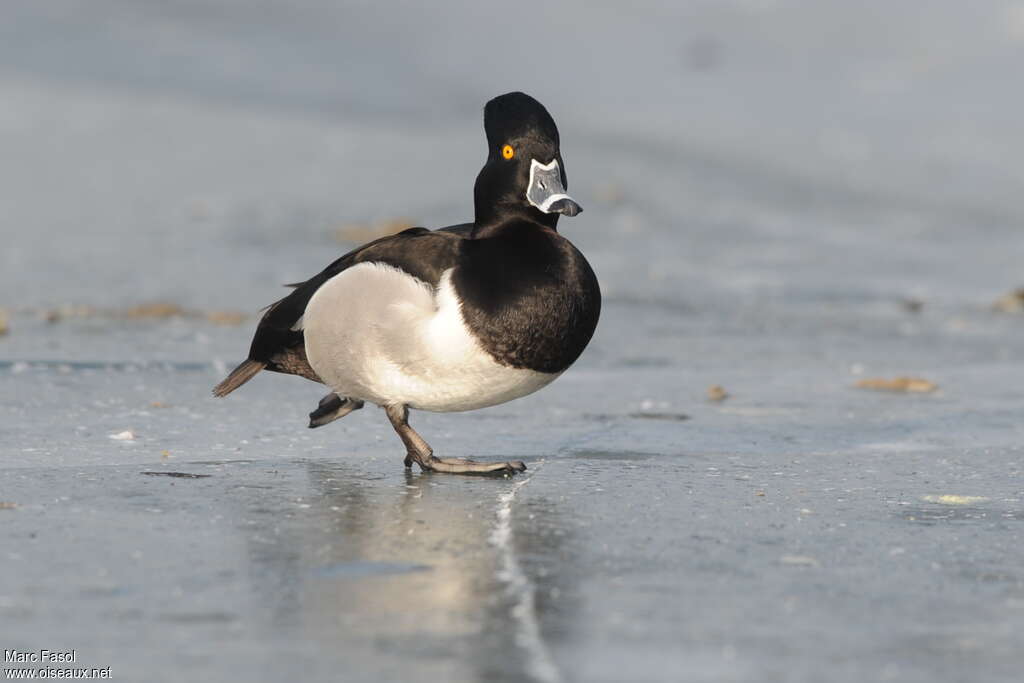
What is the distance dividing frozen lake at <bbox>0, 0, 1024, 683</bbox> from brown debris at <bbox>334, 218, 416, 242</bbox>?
0.19 ft

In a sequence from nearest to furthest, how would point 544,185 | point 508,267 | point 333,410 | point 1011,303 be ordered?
point 508,267, point 544,185, point 333,410, point 1011,303

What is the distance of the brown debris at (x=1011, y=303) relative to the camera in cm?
962

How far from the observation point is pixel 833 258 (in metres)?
11.2

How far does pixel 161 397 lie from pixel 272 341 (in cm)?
104

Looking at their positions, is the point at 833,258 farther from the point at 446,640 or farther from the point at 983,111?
the point at 446,640

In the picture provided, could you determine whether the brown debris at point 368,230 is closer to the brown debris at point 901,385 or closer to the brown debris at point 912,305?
the brown debris at point 912,305

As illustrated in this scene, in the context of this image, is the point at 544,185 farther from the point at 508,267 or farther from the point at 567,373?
the point at 567,373

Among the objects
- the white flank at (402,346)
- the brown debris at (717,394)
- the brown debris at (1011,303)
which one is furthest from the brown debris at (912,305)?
the white flank at (402,346)

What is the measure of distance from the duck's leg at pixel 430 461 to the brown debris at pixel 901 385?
2.54 metres

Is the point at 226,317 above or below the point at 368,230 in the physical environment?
below

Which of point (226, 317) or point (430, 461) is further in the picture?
point (226, 317)

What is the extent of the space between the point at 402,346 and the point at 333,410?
2.65 ft

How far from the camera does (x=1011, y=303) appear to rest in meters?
9.71

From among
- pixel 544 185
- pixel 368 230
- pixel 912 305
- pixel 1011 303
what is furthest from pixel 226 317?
pixel 1011 303
